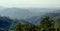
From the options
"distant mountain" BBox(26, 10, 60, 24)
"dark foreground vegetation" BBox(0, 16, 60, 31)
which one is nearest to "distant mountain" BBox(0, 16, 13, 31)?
"dark foreground vegetation" BBox(0, 16, 60, 31)

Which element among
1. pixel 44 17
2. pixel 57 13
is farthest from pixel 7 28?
pixel 57 13

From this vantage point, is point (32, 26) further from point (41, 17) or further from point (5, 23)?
point (5, 23)

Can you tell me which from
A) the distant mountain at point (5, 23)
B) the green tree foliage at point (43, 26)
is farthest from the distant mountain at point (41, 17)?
the distant mountain at point (5, 23)

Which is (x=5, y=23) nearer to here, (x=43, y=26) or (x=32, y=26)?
(x=32, y=26)

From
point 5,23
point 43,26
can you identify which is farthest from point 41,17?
point 5,23

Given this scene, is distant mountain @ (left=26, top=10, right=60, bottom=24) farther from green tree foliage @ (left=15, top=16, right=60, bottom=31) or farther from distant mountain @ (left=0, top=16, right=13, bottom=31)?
distant mountain @ (left=0, top=16, right=13, bottom=31)

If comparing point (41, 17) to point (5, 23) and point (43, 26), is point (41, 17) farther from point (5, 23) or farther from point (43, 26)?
point (5, 23)

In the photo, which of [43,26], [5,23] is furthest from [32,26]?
[5,23]

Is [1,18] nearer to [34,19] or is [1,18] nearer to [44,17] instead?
[34,19]
